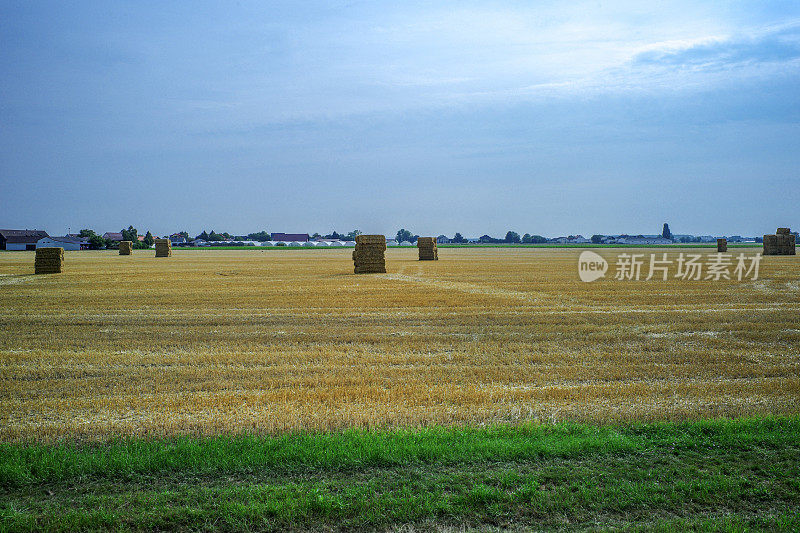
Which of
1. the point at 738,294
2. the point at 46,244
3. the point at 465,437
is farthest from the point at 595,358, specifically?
the point at 46,244

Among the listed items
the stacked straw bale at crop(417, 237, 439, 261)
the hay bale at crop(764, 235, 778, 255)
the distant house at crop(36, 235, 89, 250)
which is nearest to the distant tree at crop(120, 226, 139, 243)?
the distant house at crop(36, 235, 89, 250)

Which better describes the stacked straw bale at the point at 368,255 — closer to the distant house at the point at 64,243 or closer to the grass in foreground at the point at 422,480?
the grass in foreground at the point at 422,480

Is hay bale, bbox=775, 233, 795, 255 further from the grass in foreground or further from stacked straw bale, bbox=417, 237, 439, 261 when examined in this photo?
the grass in foreground

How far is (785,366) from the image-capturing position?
1016 centimetres

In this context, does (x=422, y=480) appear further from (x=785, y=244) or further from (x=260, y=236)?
(x=260, y=236)

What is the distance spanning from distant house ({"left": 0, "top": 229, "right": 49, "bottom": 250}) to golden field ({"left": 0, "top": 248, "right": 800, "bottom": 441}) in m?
122

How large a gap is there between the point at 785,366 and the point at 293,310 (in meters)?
12.9

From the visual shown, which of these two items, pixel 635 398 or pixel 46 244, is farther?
pixel 46 244

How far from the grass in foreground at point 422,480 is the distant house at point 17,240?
13936 cm

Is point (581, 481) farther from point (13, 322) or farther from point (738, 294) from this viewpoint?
point (738, 294)

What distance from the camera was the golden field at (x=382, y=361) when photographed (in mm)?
7613

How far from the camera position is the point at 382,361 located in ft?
35.2

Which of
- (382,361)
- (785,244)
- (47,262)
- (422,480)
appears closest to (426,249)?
(47,262)

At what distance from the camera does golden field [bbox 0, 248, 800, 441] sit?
7.61 meters
